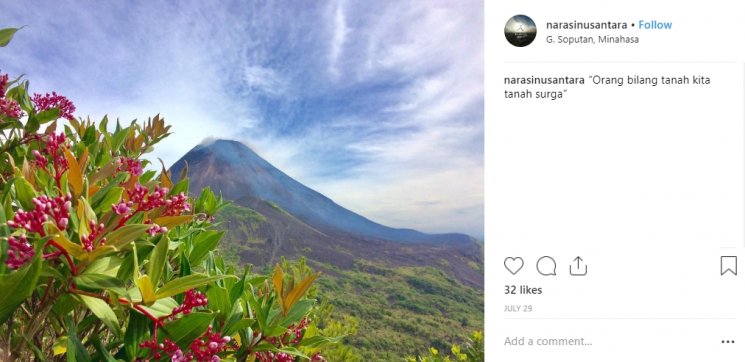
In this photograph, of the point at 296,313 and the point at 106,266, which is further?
the point at 296,313

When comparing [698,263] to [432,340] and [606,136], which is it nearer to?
[606,136]

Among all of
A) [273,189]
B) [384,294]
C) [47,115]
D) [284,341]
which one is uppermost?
[273,189]

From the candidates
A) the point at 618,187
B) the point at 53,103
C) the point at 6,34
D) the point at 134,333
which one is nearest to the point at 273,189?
the point at 53,103

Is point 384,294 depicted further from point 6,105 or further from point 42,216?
point 42,216

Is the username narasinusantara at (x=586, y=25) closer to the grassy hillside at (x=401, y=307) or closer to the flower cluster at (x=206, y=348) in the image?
the flower cluster at (x=206, y=348)

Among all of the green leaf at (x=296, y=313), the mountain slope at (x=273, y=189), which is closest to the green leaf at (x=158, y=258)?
the green leaf at (x=296, y=313)

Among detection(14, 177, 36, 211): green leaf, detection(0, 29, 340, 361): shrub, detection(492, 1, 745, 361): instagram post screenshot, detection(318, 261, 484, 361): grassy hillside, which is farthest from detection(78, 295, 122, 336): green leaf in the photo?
detection(318, 261, 484, 361): grassy hillside

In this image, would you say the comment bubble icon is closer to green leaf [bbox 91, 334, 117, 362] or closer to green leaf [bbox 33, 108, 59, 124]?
green leaf [bbox 91, 334, 117, 362]

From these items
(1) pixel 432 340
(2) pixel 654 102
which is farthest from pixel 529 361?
(1) pixel 432 340
